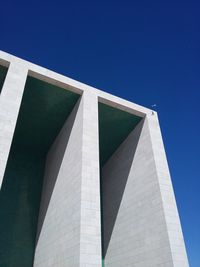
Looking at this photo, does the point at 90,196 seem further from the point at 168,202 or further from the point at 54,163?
the point at 54,163

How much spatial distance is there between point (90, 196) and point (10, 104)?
186 inches

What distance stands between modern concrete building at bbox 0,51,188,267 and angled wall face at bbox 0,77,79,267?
0.05 metres

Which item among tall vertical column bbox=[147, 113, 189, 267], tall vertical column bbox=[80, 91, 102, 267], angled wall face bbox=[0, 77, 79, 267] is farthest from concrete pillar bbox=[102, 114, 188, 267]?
angled wall face bbox=[0, 77, 79, 267]

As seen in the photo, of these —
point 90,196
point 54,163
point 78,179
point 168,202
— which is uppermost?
point 54,163

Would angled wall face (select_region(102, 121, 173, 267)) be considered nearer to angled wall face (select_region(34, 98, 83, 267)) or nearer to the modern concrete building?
the modern concrete building

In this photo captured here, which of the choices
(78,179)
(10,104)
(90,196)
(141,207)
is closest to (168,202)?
(141,207)

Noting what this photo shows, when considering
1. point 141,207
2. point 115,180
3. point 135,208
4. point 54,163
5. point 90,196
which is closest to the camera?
point 90,196

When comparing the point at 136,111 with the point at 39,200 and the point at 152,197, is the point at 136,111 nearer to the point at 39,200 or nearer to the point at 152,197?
the point at 152,197

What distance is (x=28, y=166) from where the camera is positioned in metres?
16.0

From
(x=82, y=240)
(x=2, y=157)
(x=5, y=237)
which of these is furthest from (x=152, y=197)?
(x=5, y=237)

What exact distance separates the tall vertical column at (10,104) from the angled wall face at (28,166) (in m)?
1.01

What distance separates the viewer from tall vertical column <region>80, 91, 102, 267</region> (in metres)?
8.08

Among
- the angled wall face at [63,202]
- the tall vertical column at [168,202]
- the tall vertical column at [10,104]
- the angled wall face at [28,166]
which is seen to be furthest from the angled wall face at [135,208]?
the tall vertical column at [10,104]

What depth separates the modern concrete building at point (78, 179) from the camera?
30.8 feet
